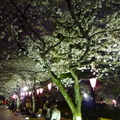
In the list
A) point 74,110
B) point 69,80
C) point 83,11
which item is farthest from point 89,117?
point 83,11

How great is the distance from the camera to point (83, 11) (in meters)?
11.1

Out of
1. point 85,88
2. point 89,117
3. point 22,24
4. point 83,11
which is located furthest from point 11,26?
point 85,88

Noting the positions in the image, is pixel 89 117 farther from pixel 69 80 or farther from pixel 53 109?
pixel 53 109

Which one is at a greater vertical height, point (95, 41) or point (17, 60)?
point (17, 60)

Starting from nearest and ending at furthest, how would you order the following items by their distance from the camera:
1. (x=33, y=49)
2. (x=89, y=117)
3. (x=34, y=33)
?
(x=34, y=33) < (x=33, y=49) < (x=89, y=117)

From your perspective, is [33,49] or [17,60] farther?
[17,60]

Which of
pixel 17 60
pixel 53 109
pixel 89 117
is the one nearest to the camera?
pixel 53 109

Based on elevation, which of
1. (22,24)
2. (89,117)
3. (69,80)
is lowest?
(89,117)

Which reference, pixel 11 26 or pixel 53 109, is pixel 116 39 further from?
pixel 11 26

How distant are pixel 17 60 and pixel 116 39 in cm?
1436

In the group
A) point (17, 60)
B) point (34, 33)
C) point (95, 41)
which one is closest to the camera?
point (34, 33)

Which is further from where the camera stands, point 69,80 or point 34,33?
point 69,80

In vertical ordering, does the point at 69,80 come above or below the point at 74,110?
above

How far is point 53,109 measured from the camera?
11.1 metres
